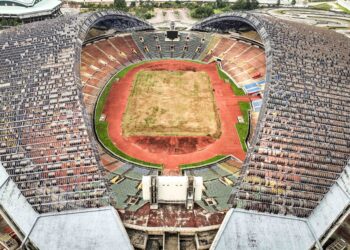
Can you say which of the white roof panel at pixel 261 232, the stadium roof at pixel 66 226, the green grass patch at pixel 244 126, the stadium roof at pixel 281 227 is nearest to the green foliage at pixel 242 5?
the green grass patch at pixel 244 126

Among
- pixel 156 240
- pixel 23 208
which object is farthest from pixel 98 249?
pixel 23 208

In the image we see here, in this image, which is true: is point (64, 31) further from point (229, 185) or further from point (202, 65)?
point (229, 185)

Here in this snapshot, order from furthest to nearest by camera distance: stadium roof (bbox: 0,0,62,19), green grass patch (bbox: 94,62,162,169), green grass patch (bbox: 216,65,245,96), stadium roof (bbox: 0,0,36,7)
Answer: stadium roof (bbox: 0,0,36,7) < stadium roof (bbox: 0,0,62,19) < green grass patch (bbox: 216,65,245,96) < green grass patch (bbox: 94,62,162,169)

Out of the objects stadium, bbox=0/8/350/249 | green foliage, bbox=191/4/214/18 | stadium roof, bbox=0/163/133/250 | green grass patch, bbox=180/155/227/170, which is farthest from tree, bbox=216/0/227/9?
stadium roof, bbox=0/163/133/250

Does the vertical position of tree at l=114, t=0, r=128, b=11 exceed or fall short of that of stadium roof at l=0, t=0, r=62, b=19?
it exceeds it

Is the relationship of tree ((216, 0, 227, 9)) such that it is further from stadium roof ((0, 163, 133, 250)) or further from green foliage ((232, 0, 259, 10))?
stadium roof ((0, 163, 133, 250))

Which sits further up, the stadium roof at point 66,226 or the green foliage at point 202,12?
the green foliage at point 202,12

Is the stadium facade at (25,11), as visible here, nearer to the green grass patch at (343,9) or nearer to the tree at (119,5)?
the tree at (119,5)
